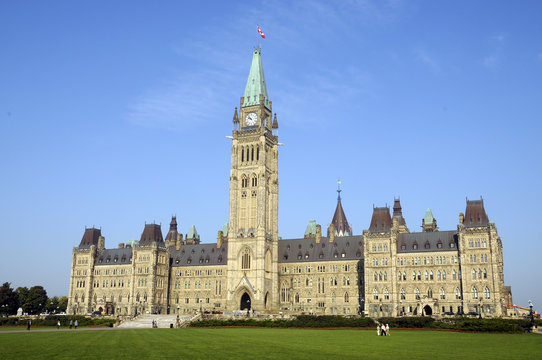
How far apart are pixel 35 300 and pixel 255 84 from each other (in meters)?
76.5

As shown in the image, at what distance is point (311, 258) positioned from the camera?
124375 mm

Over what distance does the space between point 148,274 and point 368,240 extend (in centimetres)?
5229

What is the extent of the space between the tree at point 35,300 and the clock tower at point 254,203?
54484 millimetres

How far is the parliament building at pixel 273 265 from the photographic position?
3999 inches

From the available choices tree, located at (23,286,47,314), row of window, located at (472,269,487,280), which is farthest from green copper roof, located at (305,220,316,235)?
tree, located at (23,286,47,314)

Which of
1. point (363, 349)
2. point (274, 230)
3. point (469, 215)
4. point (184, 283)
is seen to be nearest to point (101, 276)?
point (184, 283)

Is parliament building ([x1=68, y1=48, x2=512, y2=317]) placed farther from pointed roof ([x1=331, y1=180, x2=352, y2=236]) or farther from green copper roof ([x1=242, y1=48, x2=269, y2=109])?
pointed roof ([x1=331, y1=180, x2=352, y2=236])

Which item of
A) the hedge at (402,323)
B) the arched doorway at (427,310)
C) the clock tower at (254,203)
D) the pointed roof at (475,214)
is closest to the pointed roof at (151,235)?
the clock tower at (254,203)

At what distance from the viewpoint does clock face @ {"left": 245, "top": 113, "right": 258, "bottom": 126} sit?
126688 millimetres

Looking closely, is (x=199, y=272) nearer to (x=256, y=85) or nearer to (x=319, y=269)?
(x=319, y=269)

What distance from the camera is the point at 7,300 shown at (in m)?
127

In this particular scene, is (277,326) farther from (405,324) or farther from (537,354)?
(537,354)

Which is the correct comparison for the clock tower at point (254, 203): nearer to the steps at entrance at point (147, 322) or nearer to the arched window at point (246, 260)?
the arched window at point (246, 260)

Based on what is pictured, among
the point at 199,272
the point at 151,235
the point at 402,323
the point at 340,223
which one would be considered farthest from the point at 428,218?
the point at 402,323
